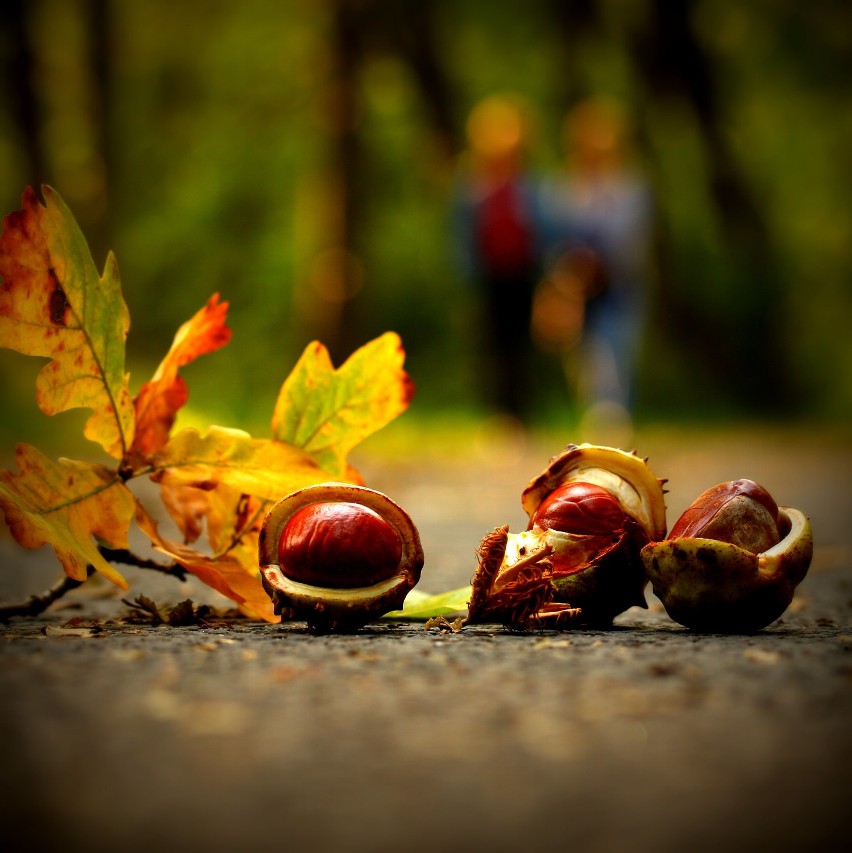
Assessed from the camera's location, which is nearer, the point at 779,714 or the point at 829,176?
the point at 779,714

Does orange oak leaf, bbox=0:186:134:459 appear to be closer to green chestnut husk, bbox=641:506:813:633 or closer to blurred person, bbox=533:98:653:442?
green chestnut husk, bbox=641:506:813:633

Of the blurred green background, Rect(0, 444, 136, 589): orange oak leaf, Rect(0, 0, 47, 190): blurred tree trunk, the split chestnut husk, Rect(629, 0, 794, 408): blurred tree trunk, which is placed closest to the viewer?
Rect(0, 444, 136, 589): orange oak leaf

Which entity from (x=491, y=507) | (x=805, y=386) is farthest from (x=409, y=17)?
(x=491, y=507)

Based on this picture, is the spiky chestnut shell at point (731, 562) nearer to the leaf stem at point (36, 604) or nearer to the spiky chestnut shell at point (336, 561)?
the spiky chestnut shell at point (336, 561)

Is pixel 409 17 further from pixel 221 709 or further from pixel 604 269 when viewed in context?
pixel 221 709

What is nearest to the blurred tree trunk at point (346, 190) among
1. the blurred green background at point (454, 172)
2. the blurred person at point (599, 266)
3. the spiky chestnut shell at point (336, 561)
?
the blurred person at point (599, 266)

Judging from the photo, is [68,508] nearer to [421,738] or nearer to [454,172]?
[421,738]

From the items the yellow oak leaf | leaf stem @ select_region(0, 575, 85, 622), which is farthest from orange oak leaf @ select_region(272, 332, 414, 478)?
leaf stem @ select_region(0, 575, 85, 622)

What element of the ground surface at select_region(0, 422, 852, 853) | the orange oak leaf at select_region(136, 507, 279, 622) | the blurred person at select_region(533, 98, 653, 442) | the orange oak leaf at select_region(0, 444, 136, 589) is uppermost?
the blurred person at select_region(533, 98, 653, 442)
